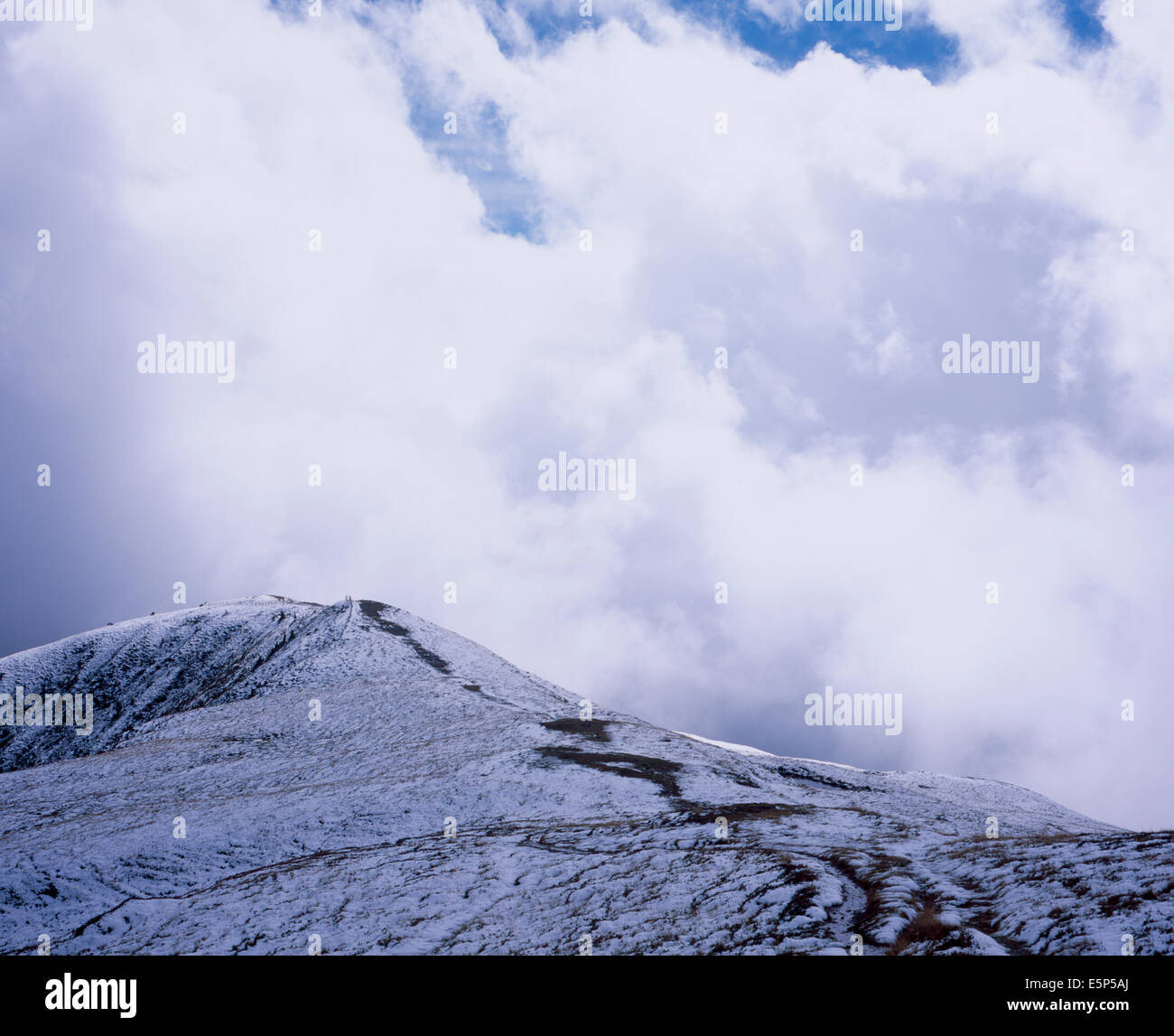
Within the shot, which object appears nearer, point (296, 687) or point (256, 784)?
point (256, 784)

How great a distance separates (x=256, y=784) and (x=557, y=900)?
3012 centimetres

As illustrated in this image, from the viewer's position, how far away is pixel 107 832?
120 feet

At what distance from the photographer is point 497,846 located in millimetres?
29297

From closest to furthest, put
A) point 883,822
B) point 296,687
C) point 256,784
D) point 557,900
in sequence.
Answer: point 557,900, point 883,822, point 256,784, point 296,687

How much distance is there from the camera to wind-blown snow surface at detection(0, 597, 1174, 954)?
1809 cm

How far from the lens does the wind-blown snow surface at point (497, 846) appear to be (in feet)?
59.4
